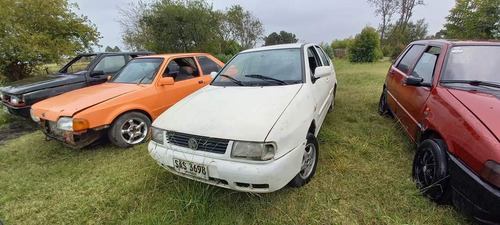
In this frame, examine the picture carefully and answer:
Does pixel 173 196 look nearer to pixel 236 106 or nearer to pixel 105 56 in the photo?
pixel 236 106

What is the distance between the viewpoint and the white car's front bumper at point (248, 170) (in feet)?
6.09

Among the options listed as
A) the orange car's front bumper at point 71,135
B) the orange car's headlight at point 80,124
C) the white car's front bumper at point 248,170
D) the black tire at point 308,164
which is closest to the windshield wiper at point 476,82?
the black tire at point 308,164

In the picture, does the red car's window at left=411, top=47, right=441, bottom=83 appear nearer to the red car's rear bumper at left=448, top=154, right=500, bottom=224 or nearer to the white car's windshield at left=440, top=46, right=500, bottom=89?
the white car's windshield at left=440, top=46, right=500, bottom=89

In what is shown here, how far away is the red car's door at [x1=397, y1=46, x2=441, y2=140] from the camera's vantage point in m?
2.60

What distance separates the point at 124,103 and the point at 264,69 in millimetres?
2164

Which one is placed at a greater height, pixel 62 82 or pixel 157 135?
pixel 62 82

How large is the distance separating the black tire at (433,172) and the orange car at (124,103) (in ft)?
11.6

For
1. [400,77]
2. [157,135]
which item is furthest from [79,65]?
[400,77]

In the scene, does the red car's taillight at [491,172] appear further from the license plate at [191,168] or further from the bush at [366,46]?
the bush at [366,46]

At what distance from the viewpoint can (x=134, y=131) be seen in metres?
3.77

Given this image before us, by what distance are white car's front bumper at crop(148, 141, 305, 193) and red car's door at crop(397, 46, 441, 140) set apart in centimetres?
155

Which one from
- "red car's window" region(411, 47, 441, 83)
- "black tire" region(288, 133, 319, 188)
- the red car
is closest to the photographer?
the red car

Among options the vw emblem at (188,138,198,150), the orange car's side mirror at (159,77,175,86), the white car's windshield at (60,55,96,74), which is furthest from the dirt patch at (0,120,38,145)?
the vw emblem at (188,138,198,150)

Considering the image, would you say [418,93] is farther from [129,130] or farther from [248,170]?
[129,130]
